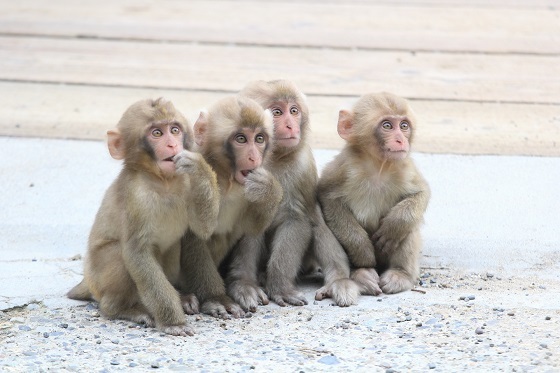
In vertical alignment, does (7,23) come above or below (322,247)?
above

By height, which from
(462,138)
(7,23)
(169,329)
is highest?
(7,23)

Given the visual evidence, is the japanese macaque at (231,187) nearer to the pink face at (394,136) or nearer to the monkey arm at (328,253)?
the monkey arm at (328,253)

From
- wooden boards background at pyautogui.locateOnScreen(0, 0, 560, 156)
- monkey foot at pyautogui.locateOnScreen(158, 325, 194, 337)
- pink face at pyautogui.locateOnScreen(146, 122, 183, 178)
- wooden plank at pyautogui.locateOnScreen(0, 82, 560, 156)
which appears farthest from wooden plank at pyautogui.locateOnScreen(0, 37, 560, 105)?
monkey foot at pyautogui.locateOnScreen(158, 325, 194, 337)

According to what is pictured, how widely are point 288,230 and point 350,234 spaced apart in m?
0.36

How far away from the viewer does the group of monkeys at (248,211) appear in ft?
→ 18.7

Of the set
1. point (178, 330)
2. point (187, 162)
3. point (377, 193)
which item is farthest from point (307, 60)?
point (178, 330)

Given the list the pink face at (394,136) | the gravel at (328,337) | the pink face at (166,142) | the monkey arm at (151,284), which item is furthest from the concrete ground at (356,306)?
the pink face at (166,142)

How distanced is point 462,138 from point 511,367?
3.55m

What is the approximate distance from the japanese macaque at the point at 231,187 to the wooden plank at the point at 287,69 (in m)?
3.20

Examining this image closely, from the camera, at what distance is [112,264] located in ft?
19.3

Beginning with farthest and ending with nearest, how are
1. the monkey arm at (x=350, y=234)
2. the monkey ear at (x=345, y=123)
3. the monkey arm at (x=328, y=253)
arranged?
the monkey ear at (x=345, y=123) → the monkey arm at (x=350, y=234) → the monkey arm at (x=328, y=253)

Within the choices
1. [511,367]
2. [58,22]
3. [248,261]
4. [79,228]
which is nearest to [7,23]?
[58,22]

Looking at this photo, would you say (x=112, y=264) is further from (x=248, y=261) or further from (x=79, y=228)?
(x=79, y=228)

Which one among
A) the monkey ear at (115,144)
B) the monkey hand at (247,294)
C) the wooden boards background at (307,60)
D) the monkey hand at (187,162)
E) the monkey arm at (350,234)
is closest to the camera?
the monkey hand at (187,162)
